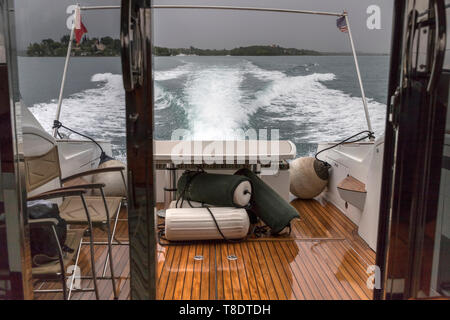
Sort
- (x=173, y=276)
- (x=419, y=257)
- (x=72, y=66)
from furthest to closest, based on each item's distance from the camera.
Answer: (x=173, y=276)
(x=419, y=257)
(x=72, y=66)

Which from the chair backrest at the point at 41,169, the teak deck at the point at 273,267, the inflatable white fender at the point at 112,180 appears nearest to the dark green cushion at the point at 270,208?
the teak deck at the point at 273,267

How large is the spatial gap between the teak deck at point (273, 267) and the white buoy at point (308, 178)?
28.8 inches

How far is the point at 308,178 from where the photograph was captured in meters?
3.44

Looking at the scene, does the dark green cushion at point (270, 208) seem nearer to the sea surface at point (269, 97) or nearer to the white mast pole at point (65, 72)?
the white mast pole at point (65, 72)

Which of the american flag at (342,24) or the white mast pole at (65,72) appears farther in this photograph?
the american flag at (342,24)

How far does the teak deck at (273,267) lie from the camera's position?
6.08 feet

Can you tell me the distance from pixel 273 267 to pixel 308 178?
1.45 meters

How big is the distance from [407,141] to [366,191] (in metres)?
1.43

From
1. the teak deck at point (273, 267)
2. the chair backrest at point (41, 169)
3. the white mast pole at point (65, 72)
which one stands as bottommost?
the teak deck at point (273, 267)

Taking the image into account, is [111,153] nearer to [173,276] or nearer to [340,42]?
[173,276]

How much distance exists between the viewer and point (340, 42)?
19.2 feet

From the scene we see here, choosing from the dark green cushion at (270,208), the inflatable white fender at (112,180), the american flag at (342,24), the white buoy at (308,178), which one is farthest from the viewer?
the american flag at (342,24)

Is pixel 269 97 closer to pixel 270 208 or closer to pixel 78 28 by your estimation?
pixel 270 208
